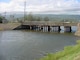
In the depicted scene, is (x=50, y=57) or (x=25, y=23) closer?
(x=50, y=57)

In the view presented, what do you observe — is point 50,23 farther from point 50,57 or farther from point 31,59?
point 50,57

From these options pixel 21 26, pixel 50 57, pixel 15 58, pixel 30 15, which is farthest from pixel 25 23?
pixel 50 57

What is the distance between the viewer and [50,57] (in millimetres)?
20906

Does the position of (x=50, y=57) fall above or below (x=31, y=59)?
above

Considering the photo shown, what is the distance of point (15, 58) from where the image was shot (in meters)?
30.3

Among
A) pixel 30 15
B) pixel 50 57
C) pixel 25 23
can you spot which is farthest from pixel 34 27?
pixel 50 57

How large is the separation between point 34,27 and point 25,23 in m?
6.02

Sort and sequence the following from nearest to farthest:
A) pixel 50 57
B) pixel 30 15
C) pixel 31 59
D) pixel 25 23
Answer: pixel 50 57, pixel 31 59, pixel 25 23, pixel 30 15

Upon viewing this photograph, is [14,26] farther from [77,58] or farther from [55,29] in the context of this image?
[77,58]

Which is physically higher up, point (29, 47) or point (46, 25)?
point (29, 47)

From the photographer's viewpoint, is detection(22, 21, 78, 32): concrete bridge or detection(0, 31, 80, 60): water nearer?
detection(0, 31, 80, 60): water

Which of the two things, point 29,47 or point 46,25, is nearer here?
point 29,47

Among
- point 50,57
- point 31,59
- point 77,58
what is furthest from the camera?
point 31,59

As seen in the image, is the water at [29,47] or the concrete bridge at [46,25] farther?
the concrete bridge at [46,25]
